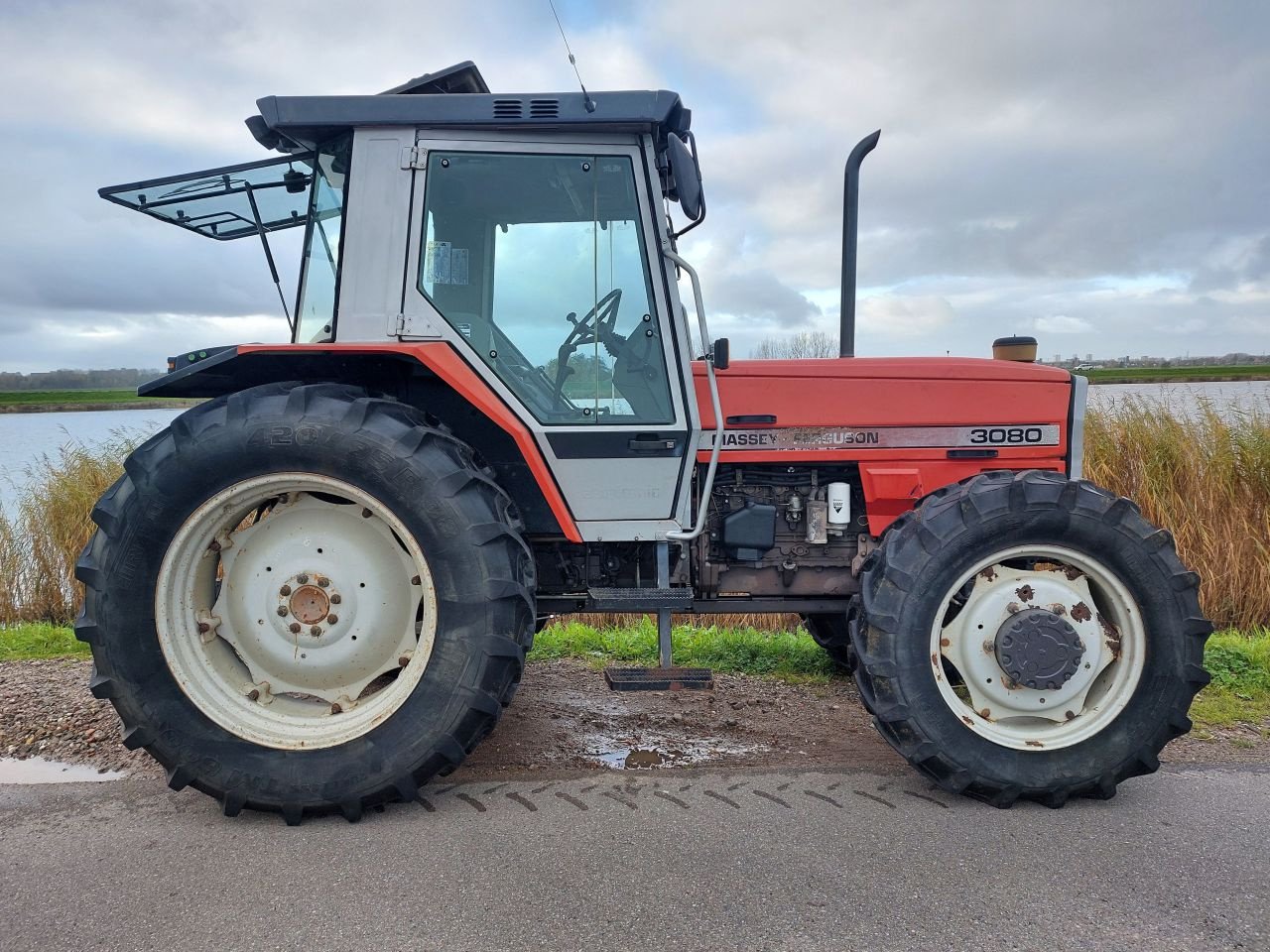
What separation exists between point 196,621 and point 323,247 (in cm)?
150

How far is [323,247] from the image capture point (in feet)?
11.1

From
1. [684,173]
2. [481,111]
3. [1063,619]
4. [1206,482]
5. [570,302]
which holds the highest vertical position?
[481,111]

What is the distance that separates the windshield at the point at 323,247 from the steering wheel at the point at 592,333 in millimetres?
868

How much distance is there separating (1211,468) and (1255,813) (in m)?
4.36

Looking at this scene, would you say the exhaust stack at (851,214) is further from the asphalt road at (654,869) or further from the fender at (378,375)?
the asphalt road at (654,869)

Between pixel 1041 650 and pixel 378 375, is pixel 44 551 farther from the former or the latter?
pixel 1041 650

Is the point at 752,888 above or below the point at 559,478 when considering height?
below

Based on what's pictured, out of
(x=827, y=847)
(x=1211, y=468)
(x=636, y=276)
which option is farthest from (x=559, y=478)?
(x=1211, y=468)

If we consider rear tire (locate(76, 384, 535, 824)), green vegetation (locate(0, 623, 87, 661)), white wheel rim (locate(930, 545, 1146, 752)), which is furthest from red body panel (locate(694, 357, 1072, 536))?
green vegetation (locate(0, 623, 87, 661))

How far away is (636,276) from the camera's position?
3.31 m

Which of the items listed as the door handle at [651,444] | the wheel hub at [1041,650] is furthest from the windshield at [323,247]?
the wheel hub at [1041,650]

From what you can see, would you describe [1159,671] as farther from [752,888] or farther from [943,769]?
[752,888]

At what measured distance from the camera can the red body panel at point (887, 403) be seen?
3.48 m

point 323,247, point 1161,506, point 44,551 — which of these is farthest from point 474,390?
point 1161,506
